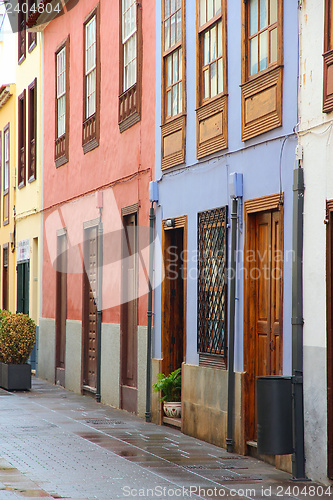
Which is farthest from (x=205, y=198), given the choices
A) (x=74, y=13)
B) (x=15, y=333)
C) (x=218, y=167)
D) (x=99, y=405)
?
(x=74, y=13)

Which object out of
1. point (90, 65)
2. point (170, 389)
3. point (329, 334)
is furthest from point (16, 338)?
point (329, 334)

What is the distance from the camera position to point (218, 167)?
11.5m

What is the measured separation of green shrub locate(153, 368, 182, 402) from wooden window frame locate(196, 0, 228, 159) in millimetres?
3017

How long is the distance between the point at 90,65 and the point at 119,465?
989 cm

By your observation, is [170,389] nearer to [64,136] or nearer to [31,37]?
[64,136]

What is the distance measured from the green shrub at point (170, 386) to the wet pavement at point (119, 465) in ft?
1.42

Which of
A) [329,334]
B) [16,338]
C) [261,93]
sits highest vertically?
[261,93]

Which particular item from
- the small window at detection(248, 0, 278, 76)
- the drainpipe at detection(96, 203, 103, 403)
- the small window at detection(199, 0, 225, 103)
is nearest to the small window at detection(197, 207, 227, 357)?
the small window at detection(199, 0, 225, 103)

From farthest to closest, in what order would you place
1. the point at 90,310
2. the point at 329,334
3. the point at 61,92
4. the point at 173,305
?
the point at 61,92, the point at 90,310, the point at 173,305, the point at 329,334

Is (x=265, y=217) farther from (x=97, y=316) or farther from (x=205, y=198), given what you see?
(x=97, y=316)

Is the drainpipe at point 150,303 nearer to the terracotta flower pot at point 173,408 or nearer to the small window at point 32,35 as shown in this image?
the terracotta flower pot at point 173,408

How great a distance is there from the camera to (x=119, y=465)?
31.3ft

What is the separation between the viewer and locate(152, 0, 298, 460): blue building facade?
9.71 meters

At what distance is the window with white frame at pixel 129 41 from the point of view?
48.7ft
